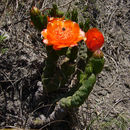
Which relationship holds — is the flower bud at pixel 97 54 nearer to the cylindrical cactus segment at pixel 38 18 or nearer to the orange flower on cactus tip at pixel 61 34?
the orange flower on cactus tip at pixel 61 34

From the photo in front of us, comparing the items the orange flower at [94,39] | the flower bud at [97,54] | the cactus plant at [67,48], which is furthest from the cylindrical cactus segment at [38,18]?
the flower bud at [97,54]

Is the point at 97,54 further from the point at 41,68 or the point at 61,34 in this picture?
the point at 41,68

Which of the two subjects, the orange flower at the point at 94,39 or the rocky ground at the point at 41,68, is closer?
the orange flower at the point at 94,39

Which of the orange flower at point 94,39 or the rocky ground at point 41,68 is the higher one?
the orange flower at point 94,39

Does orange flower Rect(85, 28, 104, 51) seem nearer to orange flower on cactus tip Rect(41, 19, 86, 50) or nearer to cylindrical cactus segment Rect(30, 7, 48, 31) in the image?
orange flower on cactus tip Rect(41, 19, 86, 50)

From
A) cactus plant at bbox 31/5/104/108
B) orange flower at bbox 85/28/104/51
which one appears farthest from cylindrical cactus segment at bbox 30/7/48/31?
orange flower at bbox 85/28/104/51
